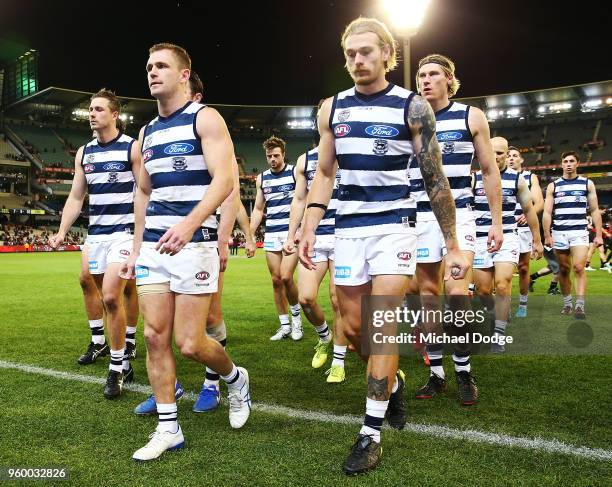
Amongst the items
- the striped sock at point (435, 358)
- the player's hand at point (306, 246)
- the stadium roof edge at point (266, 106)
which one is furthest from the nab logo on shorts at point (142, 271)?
the stadium roof edge at point (266, 106)

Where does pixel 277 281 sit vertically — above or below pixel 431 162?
below

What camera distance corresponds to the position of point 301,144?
6438cm

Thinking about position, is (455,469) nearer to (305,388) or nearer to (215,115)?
(305,388)

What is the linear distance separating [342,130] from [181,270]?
128cm

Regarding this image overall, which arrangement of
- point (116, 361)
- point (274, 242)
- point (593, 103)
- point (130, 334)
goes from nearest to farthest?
1. point (116, 361)
2. point (130, 334)
3. point (274, 242)
4. point (593, 103)

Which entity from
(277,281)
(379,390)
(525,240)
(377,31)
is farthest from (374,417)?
(525,240)

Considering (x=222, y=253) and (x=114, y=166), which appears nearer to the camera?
(x=222, y=253)

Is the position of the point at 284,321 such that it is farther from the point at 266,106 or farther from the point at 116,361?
the point at 266,106

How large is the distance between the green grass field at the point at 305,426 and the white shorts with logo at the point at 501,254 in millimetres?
1274

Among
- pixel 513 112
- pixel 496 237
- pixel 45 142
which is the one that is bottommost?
pixel 496 237

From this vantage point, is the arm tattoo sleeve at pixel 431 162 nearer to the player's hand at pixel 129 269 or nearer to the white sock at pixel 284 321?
the player's hand at pixel 129 269

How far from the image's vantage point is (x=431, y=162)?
10.5 ft

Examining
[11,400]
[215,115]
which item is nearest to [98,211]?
[11,400]

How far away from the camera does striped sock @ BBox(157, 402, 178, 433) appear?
10.6ft
